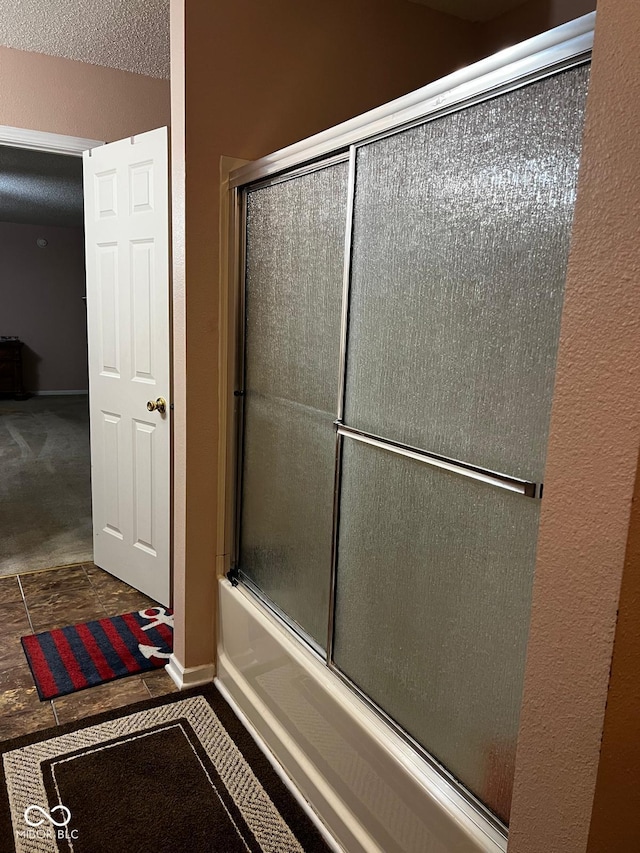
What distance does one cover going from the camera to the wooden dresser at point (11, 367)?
326 inches

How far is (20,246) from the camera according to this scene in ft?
27.7

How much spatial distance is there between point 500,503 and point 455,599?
0.80ft

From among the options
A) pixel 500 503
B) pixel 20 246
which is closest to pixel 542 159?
pixel 500 503

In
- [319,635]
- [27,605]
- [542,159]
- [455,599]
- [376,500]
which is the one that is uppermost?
Answer: [542,159]

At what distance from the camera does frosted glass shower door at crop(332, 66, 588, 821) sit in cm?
105

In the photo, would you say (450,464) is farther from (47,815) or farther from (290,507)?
(47,815)

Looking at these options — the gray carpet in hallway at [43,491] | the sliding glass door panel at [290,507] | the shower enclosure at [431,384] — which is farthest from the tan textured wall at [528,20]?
the gray carpet in hallway at [43,491]

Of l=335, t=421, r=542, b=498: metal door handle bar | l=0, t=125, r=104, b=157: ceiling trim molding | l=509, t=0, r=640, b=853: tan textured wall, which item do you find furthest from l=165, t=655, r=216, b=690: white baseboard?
l=0, t=125, r=104, b=157: ceiling trim molding

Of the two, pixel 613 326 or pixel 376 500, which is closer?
pixel 613 326

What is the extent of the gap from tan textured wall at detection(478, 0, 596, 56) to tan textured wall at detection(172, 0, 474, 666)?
0.18 metres

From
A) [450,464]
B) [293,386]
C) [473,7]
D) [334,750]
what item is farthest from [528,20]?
[334,750]

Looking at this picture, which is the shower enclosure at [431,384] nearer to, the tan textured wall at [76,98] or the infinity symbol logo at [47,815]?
the infinity symbol logo at [47,815]

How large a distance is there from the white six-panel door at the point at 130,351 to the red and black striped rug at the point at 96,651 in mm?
234

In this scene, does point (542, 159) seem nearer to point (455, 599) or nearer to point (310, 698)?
point (455, 599)
